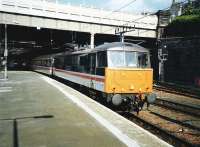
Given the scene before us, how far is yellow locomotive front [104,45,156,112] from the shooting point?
47.8 ft

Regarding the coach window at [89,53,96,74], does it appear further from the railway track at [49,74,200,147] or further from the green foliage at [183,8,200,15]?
the green foliage at [183,8,200,15]

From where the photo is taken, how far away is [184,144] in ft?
32.7

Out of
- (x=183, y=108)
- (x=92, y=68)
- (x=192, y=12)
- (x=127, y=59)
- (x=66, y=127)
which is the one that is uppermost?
(x=192, y=12)

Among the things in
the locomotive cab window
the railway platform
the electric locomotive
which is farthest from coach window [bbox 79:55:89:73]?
the railway platform

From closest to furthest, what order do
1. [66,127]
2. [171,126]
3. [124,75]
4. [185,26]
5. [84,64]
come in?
[66,127], [171,126], [124,75], [84,64], [185,26]

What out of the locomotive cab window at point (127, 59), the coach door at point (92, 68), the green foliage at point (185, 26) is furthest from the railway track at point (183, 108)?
the green foliage at point (185, 26)

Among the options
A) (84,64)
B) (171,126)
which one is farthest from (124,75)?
(84,64)

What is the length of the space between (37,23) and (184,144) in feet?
101

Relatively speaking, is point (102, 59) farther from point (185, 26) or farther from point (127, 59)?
point (185, 26)

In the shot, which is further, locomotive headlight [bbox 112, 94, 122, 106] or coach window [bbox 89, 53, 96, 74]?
coach window [bbox 89, 53, 96, 74]

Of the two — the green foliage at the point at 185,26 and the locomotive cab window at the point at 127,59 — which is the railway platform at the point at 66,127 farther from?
the green foliage at the point at 185,26

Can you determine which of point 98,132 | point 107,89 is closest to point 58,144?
point 98,132

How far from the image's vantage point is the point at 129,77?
14.8 metres

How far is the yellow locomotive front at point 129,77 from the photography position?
14.6m
